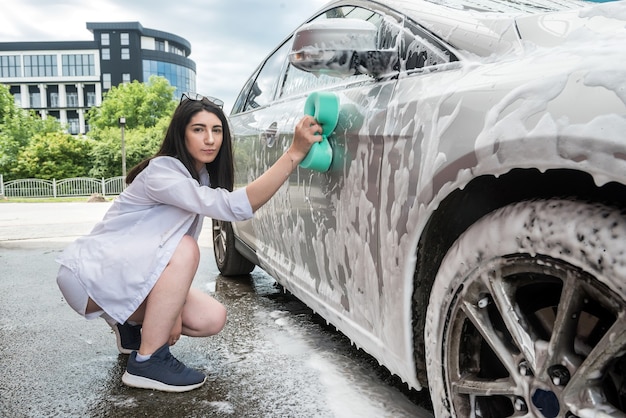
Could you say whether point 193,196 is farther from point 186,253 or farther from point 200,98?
point 200,98

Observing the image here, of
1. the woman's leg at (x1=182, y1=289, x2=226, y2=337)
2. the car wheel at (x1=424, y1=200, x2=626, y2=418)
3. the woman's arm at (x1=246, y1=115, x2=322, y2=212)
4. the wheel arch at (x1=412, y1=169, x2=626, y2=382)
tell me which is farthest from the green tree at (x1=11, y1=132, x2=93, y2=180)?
the car wheel at (x1=424, y1=200, x2=626, y2=418)

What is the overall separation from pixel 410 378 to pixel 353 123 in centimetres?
75

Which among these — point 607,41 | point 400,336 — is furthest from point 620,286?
point 400,336

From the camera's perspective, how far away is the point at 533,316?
1139 millimetres

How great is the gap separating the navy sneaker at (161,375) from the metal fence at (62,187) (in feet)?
92.0

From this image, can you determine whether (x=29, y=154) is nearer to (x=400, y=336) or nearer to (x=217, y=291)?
(x=217, y=291)

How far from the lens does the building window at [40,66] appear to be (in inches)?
2633

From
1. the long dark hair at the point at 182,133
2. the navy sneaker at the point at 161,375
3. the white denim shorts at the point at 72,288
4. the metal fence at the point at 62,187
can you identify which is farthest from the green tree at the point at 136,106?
the navy sneaker at the point at 161,375

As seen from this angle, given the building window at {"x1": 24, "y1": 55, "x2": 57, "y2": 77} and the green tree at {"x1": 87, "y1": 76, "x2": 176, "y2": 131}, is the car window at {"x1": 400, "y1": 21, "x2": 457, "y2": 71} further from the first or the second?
the building window at {"x1": 24, "y1": 55, "x2": 57, "y2": 77}

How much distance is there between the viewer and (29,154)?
3238 centimetres

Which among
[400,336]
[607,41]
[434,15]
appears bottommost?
[400,336]

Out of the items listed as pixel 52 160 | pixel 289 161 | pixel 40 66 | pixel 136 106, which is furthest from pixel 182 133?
pixel 40 66

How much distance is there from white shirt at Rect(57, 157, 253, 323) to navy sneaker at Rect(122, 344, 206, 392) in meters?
0.19

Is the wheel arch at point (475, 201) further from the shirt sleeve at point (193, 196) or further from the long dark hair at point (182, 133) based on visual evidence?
the long dark hair at point (182, 133)
